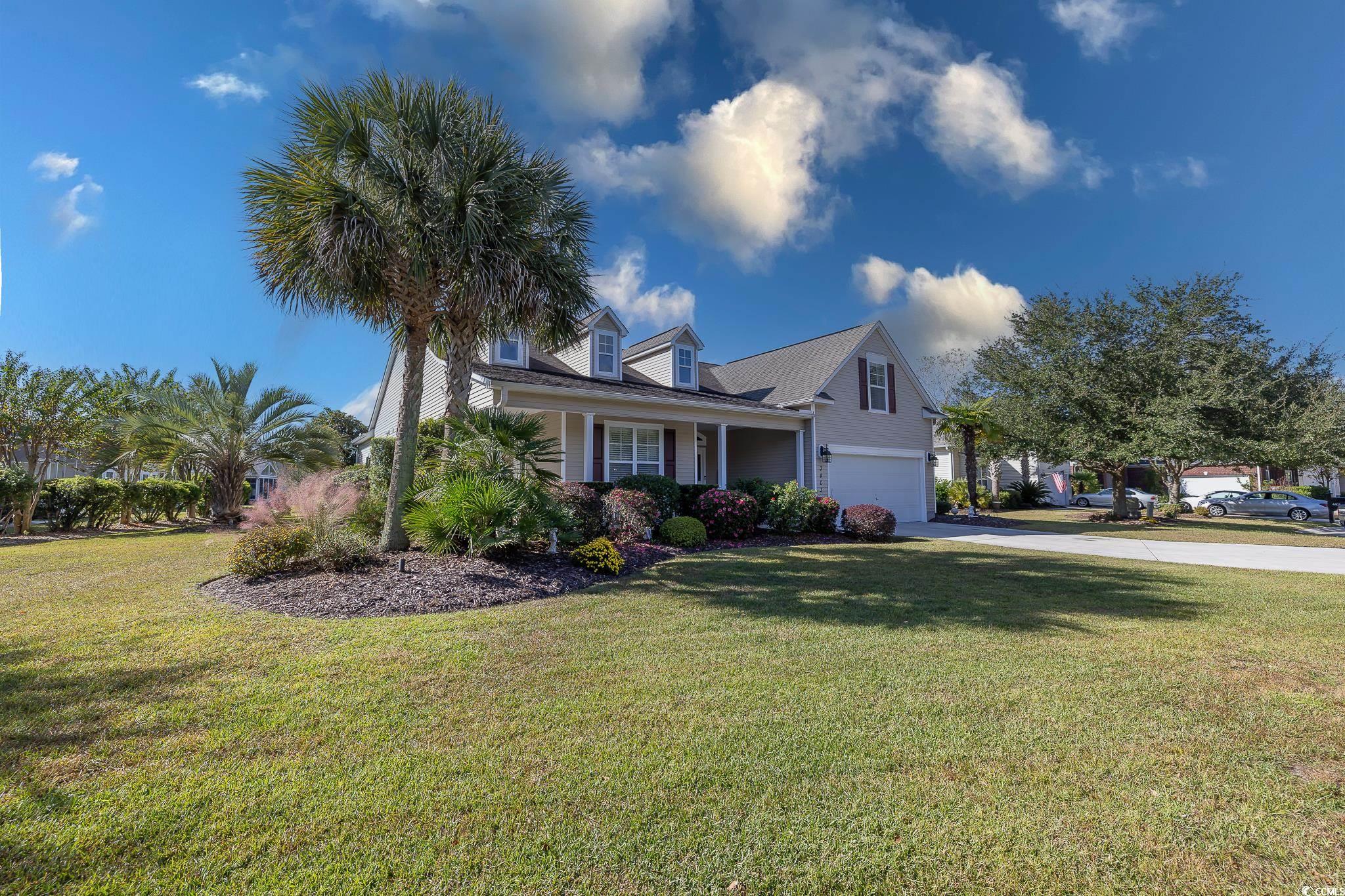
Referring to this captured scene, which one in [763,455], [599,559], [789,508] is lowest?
[599,559]

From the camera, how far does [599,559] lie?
332 inches

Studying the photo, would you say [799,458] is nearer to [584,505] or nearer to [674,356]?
[674,356]

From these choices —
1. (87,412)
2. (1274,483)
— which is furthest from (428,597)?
(1274,483)

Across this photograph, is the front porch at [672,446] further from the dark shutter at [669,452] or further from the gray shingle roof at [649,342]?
the gray shingle roof at [649,342]

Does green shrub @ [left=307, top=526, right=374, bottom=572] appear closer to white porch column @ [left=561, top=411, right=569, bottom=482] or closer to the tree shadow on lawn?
the tree shadow on lawn

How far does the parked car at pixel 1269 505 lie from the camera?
86.3 feet

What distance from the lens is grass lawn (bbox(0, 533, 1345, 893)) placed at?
7.20ft

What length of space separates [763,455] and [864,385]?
4391 mm

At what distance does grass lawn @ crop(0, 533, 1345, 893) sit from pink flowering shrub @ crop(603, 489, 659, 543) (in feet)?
18.6

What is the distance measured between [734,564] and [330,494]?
6945 millimetres

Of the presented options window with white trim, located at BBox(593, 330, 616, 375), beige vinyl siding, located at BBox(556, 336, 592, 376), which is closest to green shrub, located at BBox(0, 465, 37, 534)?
beige vinyl siding, located at BBox(556, 336, 592, 376)

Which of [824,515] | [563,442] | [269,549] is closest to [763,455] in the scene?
[824,515]

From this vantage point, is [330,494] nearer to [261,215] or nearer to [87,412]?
[261,215]

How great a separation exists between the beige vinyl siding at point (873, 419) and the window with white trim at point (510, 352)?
967cm
